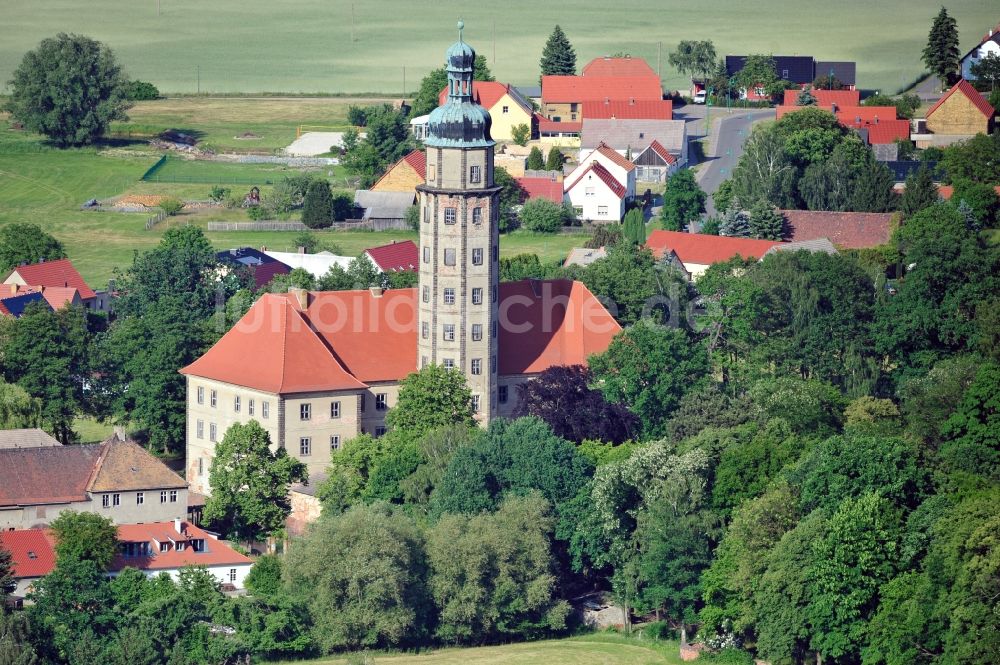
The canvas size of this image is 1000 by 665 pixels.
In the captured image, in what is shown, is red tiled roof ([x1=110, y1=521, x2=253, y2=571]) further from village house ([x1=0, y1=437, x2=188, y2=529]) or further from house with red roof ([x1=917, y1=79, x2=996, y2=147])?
house with red roof ([x1=917, y1=79, x2=996, y2=147])

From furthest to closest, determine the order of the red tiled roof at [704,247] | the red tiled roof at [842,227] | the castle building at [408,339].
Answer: the red tiled roof at [842,227]
the red tiled roof at [704,247]
the castle building at [408,339]

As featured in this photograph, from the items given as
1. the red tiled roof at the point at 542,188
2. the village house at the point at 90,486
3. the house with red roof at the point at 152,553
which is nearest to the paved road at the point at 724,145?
the red tiled roof at the point at 542,188

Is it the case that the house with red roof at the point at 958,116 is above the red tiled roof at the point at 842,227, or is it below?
above

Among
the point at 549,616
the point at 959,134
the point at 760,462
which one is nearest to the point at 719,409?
the point at 760,462

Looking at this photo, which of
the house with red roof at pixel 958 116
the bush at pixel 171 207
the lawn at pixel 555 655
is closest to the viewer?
the lawn at pixel 555 655

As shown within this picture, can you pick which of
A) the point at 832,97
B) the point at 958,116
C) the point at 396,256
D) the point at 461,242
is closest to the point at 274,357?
the point at 461,242

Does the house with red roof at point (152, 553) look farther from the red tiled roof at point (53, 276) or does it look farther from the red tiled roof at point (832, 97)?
the red tiled roof at point (832, 97)
